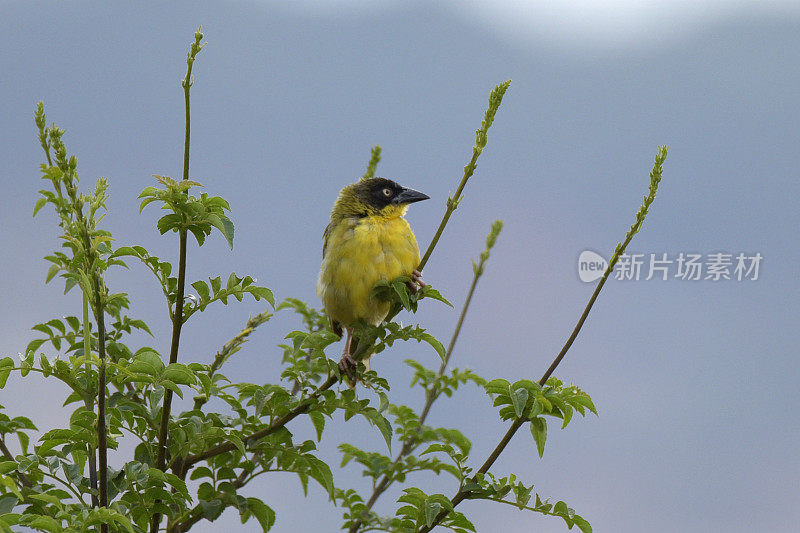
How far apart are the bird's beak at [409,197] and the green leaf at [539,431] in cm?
206

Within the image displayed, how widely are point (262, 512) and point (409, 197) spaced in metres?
2.27

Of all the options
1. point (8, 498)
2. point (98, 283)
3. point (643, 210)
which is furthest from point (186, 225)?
point (643, 210)

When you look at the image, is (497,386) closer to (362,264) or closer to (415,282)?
(415,282)

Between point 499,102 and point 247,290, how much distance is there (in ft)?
4.42

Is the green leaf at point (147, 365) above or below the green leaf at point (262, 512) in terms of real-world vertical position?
above

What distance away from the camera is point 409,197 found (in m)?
5.21

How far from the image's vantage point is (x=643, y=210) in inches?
145

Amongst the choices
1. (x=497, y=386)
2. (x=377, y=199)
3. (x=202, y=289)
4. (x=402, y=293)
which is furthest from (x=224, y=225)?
(x=377, y=199)

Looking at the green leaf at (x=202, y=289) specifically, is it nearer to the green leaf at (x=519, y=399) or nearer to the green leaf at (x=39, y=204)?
the green leaf at (x=39, y=204)

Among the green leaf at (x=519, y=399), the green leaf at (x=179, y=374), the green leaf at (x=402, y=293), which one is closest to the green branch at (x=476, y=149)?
the green leaf at (x=402, y=293)

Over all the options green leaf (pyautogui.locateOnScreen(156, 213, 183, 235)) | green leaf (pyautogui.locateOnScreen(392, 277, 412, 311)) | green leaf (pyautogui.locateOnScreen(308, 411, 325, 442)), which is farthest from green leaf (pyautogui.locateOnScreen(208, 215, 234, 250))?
green leaf (pyautogui.locateOnScreen(308, 411, 325, 442))

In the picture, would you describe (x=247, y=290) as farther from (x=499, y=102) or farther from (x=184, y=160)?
(x=499, y=102)

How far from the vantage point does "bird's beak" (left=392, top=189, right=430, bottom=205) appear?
5.21 metres

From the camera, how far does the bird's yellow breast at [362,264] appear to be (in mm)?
4426
